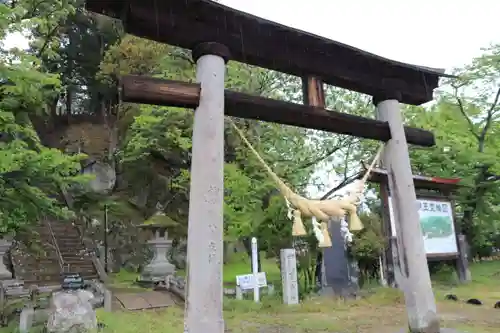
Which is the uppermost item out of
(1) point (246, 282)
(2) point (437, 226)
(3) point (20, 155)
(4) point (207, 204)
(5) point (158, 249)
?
(3) point (20, 155)

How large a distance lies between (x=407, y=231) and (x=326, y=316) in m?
4.21

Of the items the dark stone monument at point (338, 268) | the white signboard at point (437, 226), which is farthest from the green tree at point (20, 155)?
the white signboard at point (437, 226)

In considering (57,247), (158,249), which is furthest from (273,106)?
(57,247)

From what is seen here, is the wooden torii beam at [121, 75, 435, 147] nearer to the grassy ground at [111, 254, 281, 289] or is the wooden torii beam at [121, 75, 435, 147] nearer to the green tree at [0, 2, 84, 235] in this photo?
the green tree at [0, 2, 84, 235]

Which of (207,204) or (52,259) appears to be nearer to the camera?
(207,204)

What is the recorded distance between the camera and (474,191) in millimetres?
15977

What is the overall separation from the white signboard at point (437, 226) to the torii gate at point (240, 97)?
7459 mm

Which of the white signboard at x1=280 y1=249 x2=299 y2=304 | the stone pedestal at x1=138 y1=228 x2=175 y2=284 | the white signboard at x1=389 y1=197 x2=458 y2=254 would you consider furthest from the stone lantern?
the white signboard at x1=389 y1=197 x2=458 y2=254

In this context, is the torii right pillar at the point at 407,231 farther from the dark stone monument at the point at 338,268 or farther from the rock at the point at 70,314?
the dark stone monument at the point at 338,268

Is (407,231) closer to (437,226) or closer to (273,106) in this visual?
(273,106)

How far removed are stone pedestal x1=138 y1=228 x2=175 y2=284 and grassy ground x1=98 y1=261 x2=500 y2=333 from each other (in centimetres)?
314

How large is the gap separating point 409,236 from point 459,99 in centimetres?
1296

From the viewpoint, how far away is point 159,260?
1346 cm

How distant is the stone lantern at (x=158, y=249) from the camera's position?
13.0m
